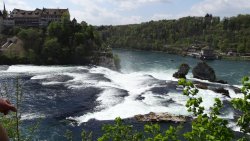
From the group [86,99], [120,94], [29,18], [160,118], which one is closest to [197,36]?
[29,18]

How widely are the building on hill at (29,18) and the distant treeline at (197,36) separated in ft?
142

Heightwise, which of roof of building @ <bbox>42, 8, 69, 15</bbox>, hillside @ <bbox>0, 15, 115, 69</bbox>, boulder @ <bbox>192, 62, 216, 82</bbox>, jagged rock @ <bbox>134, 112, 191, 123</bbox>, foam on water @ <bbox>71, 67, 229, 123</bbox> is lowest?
jagged rock @ <bbox>134, 112, 191, 123</bbox>

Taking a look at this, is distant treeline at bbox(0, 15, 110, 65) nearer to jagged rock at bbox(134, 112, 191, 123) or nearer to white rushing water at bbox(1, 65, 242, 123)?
white rushing water at bbox(1, 65, 242, 123)

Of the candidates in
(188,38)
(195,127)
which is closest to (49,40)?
(195,127)

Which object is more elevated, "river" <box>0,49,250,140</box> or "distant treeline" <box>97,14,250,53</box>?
"distant treeline" <box>97,14,250,53</box>

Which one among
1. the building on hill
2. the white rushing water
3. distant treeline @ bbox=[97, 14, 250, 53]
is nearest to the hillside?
the white rushing water

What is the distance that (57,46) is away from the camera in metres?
88.8

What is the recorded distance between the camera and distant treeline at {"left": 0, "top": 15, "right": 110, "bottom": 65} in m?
87.4

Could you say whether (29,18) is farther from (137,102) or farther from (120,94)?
(137,102)

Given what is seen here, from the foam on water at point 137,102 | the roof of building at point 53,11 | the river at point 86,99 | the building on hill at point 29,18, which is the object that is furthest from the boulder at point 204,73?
the roof of building at point 53,11

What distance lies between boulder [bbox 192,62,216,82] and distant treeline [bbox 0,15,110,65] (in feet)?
82.2

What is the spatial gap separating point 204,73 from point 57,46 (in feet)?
113

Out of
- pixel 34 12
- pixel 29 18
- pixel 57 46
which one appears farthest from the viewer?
pixel 34 12

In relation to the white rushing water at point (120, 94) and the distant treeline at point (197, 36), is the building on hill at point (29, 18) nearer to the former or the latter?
the white rushing water at point (120, 94)
